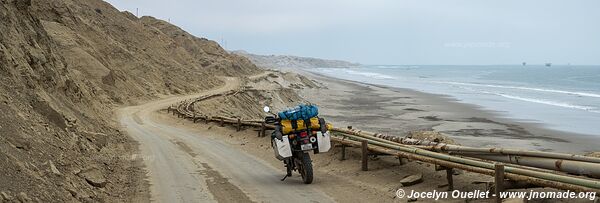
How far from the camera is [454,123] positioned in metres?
34.2

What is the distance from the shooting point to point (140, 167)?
1259cm

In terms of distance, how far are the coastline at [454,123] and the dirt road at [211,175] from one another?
14791 millimetres

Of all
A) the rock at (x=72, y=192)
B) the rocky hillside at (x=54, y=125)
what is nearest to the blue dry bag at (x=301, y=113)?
the rocky hillside at (x=54, y=125)

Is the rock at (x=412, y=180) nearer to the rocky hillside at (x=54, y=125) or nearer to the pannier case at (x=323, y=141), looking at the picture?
the pannier case at (x=323, y=141)

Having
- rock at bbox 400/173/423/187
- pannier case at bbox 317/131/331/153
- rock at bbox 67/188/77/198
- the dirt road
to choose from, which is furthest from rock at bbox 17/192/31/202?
rock at bbox 400/173/423/187

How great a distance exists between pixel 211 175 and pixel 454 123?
26.0m

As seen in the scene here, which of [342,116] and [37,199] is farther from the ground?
[37,199]

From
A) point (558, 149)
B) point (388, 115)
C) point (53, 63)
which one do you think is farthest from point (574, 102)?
point (53, 63)

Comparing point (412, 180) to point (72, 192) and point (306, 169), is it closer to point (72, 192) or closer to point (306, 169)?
point (306, 169)

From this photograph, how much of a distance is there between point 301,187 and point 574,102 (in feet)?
160

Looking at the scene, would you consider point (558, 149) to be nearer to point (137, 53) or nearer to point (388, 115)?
point (388, 115)

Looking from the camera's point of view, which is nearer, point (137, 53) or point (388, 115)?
point (388, 115)

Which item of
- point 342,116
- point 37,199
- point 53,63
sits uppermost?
point 53,63

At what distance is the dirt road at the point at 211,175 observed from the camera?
30.2ft
